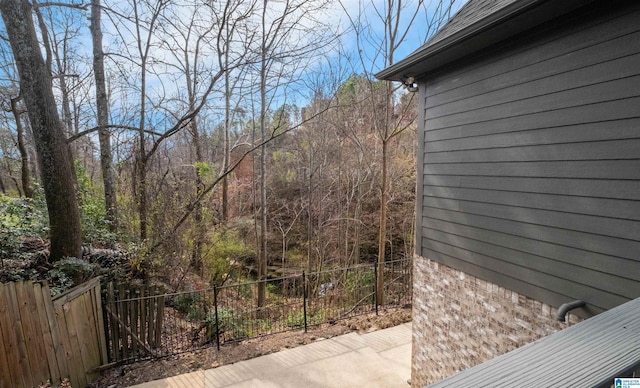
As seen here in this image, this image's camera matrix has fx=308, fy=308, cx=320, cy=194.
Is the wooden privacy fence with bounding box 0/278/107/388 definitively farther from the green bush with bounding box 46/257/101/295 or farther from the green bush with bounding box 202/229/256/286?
the green bush with bounding box 202/229/256/286

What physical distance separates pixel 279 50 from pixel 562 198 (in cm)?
580

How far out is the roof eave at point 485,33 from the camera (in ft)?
6.77

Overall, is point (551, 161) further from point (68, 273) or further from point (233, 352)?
point (68, 273)

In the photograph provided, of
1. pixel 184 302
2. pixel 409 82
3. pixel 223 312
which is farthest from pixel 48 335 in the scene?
pixel 409 82

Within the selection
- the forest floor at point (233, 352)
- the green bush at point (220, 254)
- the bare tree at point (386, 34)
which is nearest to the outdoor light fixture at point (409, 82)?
the bare tree at point (386, 34)

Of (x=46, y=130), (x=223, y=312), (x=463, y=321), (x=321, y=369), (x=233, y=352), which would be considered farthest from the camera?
(x=223, y=312)

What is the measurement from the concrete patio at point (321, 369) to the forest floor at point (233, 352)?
7.2 inches

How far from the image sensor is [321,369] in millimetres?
4266

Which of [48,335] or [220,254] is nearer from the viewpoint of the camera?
[48,335]

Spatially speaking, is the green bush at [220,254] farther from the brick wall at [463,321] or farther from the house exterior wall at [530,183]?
the house exterior wall at [530,183]

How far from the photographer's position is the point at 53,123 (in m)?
4.71

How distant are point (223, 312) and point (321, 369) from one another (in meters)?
2.39

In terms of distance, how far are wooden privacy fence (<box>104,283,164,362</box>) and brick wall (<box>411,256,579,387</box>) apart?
3.73m

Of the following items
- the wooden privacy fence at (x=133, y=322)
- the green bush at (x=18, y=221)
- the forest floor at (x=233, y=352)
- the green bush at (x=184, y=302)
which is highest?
the green bush at (x=18, y=221)
